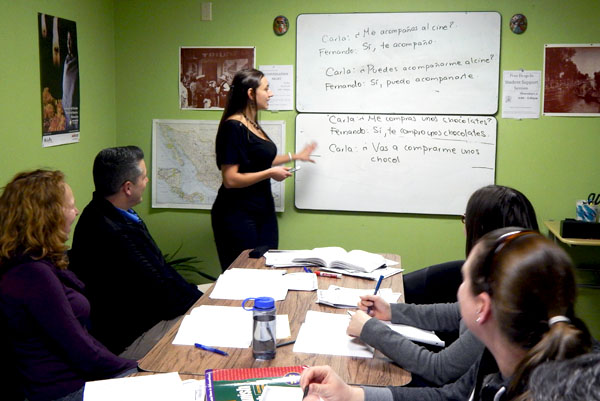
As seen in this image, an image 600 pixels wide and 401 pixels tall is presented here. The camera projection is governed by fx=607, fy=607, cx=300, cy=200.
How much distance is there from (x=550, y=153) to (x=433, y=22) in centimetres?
111

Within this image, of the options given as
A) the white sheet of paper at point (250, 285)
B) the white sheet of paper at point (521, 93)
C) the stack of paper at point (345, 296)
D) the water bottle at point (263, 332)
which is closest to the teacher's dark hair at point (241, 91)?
the white sheet of paper at point (250, 285)

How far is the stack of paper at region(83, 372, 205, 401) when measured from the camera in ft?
4.73

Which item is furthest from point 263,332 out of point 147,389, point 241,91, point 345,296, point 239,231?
point 241,91

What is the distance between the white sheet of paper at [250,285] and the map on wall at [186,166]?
5.38ft

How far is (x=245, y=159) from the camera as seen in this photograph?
336 cm

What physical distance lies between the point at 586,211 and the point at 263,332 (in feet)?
8.44

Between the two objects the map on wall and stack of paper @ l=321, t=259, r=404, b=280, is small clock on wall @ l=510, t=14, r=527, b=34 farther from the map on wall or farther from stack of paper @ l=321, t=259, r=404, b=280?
stack of paper @ l=321, t=259, r=404, b=280

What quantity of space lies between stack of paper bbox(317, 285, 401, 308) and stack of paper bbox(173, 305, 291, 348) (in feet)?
0.70

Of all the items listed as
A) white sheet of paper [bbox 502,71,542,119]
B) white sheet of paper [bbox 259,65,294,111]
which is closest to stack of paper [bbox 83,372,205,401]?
white sheet of paper [bbox 259,65,294,111]

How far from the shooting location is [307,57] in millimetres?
3969

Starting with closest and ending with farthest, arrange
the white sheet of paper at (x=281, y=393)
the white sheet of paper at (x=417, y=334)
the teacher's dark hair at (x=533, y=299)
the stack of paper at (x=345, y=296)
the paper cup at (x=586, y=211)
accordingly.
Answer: the teacher's dark hair at (x=533, y=299) < the white sheet of paper at (x=281, y=393) < the white sheet of paper at (x=417, y=334) < the stack of paper at (x=345, y=296) < the paper cup at (x=586, y=211)

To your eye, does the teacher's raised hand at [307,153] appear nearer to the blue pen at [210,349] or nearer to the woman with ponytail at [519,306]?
the blue pen at [210,349]

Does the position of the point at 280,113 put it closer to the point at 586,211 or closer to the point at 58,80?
the point at 58,80

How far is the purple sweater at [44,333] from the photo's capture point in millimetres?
1763
